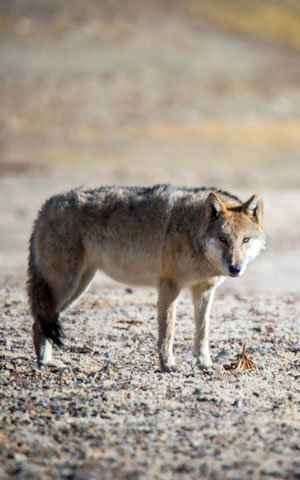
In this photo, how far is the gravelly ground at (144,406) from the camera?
5.60 m

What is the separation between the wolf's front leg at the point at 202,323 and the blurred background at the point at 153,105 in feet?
18.2

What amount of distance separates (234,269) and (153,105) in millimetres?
33762

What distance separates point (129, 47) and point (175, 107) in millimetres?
12963

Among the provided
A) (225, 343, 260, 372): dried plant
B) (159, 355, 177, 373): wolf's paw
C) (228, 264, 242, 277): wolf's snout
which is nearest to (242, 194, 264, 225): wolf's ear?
(228, 264, 242, 277): wolf's snout

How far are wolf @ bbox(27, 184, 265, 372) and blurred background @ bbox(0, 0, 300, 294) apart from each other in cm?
532

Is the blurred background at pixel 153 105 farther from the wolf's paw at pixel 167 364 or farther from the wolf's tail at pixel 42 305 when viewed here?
the wolf's paw at pixel 167 364

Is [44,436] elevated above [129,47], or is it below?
below

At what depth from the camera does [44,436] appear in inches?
239

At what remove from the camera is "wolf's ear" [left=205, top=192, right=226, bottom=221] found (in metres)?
8.09

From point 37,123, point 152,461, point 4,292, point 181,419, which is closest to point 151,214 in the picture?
point 181,419

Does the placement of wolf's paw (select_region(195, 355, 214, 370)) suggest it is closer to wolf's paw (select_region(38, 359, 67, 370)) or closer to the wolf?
the wolf

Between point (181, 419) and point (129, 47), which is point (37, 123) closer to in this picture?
point (129, 47)

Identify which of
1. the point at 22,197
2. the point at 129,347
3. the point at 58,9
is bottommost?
the point at 129,347

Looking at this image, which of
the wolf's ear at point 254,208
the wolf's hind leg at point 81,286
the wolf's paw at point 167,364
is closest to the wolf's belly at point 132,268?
the wolf's hind leg at point 81,286
